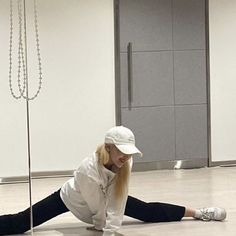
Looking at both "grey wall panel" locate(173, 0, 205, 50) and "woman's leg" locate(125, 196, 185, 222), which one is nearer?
"woman's leg" locate(125, 196, 185, 222)

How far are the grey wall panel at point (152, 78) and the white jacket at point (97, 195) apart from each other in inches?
77.2

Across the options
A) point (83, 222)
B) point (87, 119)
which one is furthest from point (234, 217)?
point (87, 119)

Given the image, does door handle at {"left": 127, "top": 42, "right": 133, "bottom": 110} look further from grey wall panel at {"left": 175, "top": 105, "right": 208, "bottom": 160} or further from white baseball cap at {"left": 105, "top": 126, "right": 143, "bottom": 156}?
white baseball cap at {"left": 105, "top": 126, "right": 143, "bottom": 156}

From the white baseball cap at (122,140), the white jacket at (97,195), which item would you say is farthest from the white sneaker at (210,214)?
the white baseball cap at (122,140)

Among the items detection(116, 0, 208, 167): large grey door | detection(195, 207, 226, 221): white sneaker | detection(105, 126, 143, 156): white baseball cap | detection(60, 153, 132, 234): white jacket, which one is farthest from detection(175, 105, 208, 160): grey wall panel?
detection(105, 126, 143, 156): white baseball cap

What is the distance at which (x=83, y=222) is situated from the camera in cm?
363

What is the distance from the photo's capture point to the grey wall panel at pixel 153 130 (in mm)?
5285

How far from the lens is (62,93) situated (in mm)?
4910

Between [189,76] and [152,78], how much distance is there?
332mm

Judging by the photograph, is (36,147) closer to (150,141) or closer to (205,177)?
(150,141)

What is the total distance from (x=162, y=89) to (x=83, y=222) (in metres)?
2.03

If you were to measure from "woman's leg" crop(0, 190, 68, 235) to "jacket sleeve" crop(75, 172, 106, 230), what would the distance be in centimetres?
18

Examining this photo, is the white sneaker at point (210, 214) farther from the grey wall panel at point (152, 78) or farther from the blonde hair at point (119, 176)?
the grey wall panel at point (152, 78)

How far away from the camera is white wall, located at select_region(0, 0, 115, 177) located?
4809 mm
